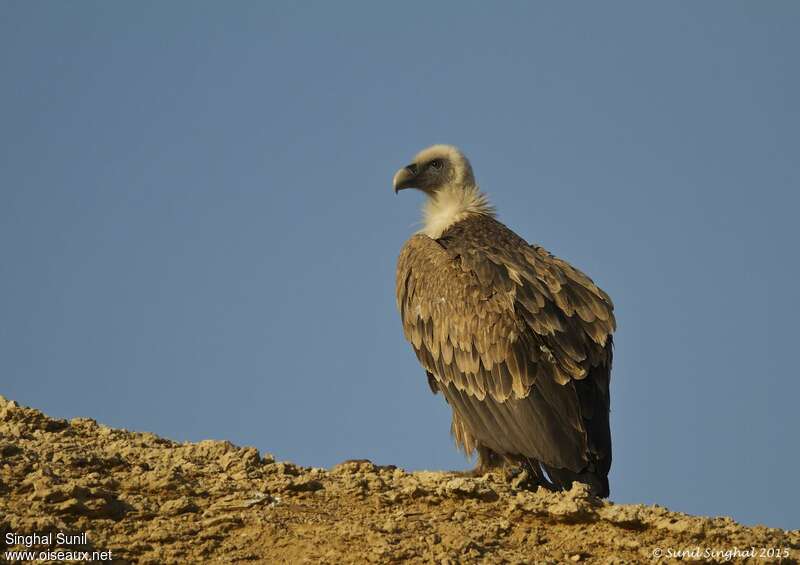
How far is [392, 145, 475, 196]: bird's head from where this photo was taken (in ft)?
49.4

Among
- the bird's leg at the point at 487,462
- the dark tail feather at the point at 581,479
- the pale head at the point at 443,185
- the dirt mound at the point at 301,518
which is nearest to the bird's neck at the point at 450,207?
the pale head at the point at 443,185

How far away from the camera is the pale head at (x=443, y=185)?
14.4 metres

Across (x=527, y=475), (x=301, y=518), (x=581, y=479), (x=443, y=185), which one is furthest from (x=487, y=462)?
(x=443, y=185)

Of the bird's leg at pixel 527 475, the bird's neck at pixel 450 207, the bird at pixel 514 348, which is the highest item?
the bird's neck at pixel 450 207

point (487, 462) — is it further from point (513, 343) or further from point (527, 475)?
point (513, 343)

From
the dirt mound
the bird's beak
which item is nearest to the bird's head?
the bird's beak

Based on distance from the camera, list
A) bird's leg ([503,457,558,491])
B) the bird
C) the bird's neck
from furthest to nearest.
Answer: the bird's neck, bird's leg ([503,457,558,491]), the bird

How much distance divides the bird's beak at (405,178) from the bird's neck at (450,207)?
0.36 metres

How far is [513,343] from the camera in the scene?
1167 cm

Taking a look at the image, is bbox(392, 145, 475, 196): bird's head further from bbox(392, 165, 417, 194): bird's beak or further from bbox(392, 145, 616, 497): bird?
bbox(392, 145, 616, 497): bird

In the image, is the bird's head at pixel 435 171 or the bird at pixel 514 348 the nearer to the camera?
the bird at pixel 514 348

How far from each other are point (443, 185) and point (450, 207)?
58 centimetres

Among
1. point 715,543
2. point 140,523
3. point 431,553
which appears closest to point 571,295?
point 715,543

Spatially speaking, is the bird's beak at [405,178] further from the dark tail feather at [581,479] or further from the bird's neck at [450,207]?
the dark tail feather at [581,479]
